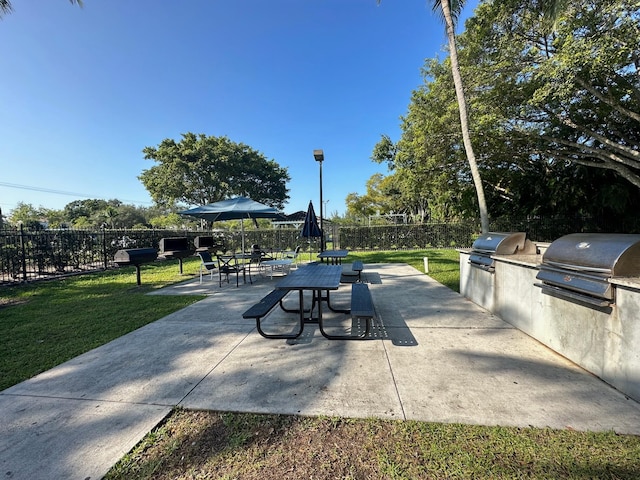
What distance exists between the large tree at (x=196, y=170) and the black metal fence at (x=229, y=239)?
37.5ft

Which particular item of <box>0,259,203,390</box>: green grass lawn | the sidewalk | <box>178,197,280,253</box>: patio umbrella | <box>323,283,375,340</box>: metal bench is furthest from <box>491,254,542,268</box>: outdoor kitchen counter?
<box>178,197,280,253</box>: patio umbrella

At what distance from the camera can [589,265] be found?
260 cm

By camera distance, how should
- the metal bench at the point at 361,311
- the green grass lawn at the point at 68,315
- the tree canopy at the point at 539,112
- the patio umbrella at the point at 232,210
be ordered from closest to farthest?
1. the metal bench at the point at 361,311
2. the green grass lawn at the point at 68,315
3. the tree canopy at the point at 539,112
4. the patio umbrella at the point at 232,210

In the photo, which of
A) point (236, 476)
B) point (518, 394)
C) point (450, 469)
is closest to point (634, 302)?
point (518, 394)

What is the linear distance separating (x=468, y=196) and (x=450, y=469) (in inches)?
627

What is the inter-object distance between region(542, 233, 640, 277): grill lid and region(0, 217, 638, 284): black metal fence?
759 cm

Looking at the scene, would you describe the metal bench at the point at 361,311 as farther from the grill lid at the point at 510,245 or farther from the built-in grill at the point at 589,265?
the grill lid at the point at 510,245

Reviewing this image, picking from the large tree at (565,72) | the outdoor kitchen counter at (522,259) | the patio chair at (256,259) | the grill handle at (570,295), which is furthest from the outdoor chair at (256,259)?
the large tree at (565,72)

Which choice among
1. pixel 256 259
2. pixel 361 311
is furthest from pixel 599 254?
pixel 256 259

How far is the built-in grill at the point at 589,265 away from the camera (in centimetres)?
239

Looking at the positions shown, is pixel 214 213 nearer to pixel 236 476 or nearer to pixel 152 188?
pixel 236 476

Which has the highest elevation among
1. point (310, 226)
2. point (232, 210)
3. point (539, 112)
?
point (539, 112)

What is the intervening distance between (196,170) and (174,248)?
59.6 ft

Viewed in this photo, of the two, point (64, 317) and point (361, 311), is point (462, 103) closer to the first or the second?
point (361, 311)
